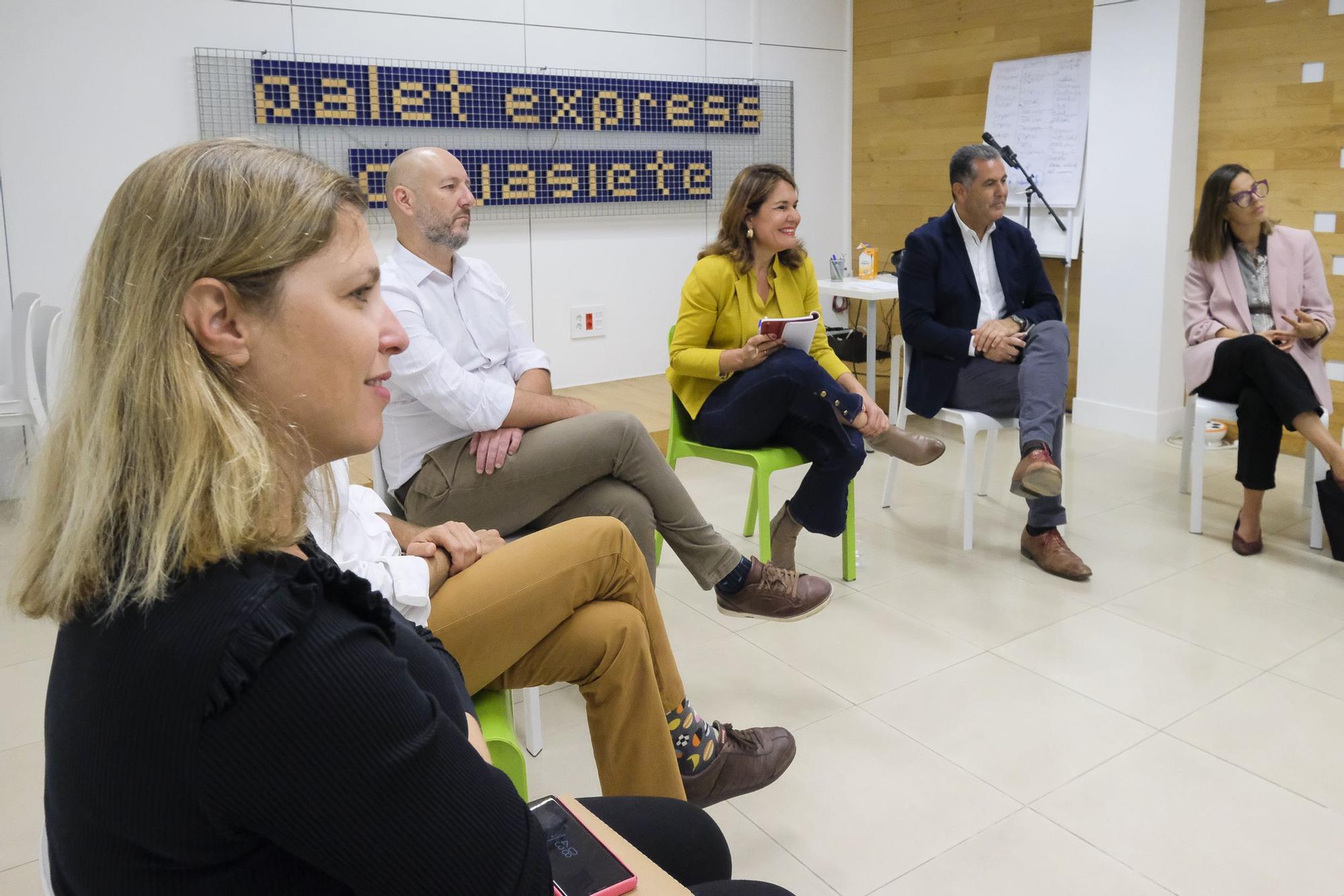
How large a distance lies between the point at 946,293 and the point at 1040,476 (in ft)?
2.48

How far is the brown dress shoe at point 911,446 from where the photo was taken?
319 cm

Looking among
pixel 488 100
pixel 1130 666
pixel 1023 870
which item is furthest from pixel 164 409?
pixel 488 100

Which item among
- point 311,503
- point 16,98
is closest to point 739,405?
point 311,503

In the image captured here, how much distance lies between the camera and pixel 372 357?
2.95ft

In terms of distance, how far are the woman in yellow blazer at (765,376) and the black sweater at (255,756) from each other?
225 centimetres

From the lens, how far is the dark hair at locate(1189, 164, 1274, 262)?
353 centimetres

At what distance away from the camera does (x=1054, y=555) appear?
128 inches

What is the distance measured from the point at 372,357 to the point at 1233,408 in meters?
3.34

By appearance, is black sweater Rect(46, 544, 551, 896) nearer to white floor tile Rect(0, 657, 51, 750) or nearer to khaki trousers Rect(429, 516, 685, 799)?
khaki trousers Rect(429, 516, 685, 799)

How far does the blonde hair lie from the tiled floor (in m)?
1.40

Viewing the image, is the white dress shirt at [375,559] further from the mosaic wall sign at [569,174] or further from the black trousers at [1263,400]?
the mosaic wall sign at [569,174]

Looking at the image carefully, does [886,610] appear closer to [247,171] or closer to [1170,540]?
[1170,540]

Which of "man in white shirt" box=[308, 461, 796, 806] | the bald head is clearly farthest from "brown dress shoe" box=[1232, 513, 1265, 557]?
the bald head

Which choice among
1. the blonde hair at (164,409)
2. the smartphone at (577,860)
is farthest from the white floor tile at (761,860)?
the blonde hair at (164,409)
